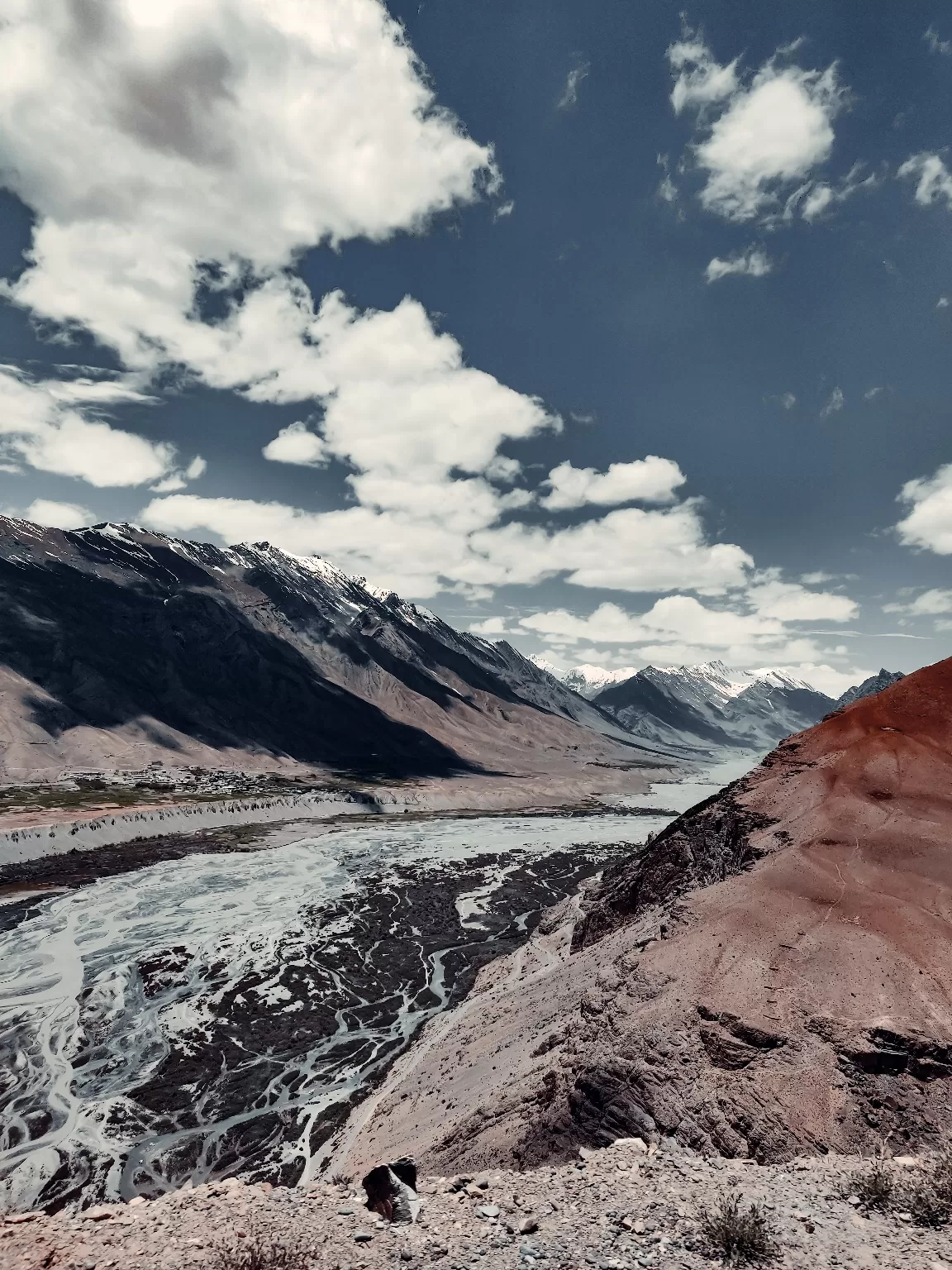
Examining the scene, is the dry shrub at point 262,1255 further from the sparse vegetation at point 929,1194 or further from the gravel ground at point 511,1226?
the sparse vegetation at point 929,1194

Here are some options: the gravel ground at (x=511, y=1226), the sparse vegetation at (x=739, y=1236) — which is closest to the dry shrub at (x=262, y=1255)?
the gravel ground at (x=511, y=1226)

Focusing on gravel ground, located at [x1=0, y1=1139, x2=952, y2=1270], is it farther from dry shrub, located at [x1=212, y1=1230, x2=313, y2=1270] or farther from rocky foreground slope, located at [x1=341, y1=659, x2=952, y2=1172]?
rocky foreground slope, located at [x1=341, y1=659, x2=952, y2=1172]

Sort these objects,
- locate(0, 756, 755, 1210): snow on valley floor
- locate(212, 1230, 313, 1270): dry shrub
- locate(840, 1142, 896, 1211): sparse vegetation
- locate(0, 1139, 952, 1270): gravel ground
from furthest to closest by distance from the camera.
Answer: locate(0, 756, 755, 1210): snow on valley floor, locate(840, 1142, 896, 1211): sparse vegetation, locate(0, 1139, 952, 1270): gravel ground, locate(212, 1230, 313, 1270): dry shrub

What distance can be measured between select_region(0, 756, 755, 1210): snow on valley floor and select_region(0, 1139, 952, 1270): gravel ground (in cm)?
1997

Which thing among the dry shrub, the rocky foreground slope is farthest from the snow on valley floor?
the dry shrub

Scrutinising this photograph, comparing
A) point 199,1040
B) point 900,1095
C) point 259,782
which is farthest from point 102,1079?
point 259,782

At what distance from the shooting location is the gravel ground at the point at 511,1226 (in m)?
9.56

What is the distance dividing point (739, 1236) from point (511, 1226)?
3812 mm

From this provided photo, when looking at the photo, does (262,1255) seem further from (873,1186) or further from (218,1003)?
(218,1003)

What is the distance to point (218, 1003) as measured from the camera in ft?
157

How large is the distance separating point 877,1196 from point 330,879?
281 feet

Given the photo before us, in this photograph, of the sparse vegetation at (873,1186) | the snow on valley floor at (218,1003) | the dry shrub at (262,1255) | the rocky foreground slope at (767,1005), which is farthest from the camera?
the snow on valley floor at (218,1003)

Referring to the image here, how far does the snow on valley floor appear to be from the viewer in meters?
30.8

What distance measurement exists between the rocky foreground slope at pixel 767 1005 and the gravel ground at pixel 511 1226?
4.46 metres
